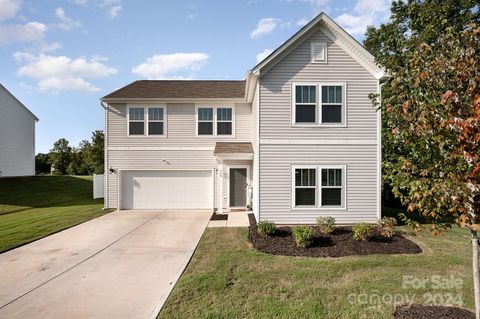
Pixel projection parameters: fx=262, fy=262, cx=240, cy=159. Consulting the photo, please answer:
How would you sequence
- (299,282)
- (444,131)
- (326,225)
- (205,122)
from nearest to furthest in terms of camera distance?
(444,131) < (299,282) < (326,225) < (205,122)

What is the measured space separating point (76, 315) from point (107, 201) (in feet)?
35.0

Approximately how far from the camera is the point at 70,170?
38625 millimetres

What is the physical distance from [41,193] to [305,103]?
1910 centimetres

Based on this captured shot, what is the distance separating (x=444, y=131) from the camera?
11.2 feet

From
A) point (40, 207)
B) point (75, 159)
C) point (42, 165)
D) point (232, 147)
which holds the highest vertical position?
point (232, 147)

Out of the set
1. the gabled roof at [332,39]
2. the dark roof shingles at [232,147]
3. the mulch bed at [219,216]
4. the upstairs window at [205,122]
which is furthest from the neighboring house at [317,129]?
the upstairs window at [205,122]

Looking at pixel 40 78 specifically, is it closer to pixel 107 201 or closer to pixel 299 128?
pixel 107 201

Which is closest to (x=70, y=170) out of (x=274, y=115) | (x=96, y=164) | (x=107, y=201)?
(x=96, y=164)

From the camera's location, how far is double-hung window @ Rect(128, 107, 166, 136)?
1400 centimetres

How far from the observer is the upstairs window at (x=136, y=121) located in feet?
45.9

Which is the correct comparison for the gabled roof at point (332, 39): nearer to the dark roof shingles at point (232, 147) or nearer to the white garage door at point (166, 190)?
the dark roof shingles at point (232, 147)

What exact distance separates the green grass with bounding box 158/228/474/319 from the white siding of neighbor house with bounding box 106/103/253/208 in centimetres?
722

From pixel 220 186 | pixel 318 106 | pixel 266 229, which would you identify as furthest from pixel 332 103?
pixel 220 186

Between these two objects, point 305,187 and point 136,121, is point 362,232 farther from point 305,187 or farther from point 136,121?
point 136,121
